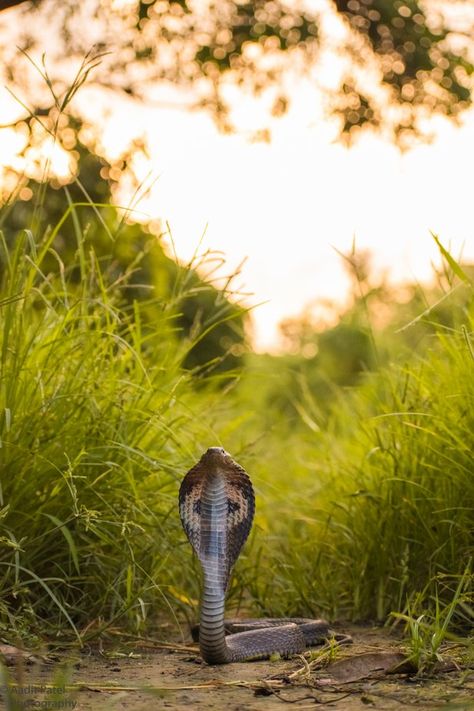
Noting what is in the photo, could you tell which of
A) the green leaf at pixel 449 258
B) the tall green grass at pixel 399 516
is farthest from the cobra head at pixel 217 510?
the green leaf at pixel 449 258

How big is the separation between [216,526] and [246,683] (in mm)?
493

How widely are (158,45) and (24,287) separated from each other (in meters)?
2.52

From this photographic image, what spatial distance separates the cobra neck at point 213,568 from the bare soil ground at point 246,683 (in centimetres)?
7

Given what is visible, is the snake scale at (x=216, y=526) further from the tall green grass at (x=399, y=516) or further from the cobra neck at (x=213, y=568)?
the tall green grass at (x=399, y=516)

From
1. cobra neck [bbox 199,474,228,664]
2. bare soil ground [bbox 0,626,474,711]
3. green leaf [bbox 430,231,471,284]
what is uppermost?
green leaf [bbox 430,231,471,284]

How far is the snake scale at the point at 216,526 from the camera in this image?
Result: 3098 millimetres

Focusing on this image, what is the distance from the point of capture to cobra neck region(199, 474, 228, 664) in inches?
122

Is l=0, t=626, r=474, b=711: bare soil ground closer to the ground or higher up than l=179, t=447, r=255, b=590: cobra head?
closer to the ground

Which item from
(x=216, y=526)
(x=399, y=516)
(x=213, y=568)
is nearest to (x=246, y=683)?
(x=213, y=568)

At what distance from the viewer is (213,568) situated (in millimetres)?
3109

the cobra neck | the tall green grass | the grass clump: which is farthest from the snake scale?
the tall green grass

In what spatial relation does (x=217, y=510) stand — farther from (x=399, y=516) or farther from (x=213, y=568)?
(x=399, y=516)

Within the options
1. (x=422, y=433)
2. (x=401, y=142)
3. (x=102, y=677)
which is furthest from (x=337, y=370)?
(x=102, y=677)

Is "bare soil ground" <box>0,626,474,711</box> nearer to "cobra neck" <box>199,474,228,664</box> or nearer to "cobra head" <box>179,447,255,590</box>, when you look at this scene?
"cobra neck" <box>199,474,228,664</box>
